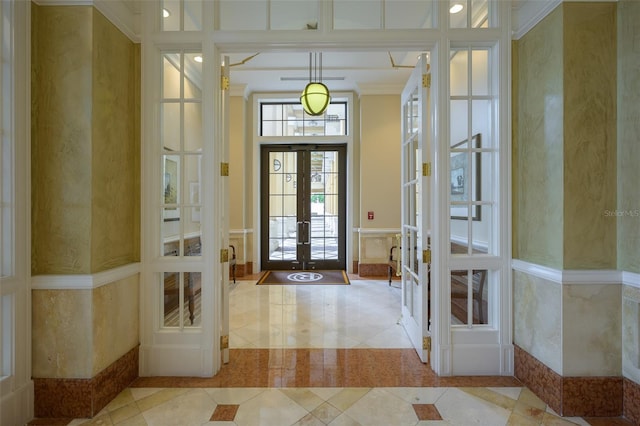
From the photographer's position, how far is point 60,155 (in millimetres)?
2004

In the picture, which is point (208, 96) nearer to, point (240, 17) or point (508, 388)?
point (240, 17)

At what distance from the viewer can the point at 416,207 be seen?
293 centimetres

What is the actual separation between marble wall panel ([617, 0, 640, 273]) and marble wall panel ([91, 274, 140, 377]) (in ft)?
11.0

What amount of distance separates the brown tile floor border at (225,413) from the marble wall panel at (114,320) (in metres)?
0.82

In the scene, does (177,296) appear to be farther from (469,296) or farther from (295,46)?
(469,296)

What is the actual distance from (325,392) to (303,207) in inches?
175

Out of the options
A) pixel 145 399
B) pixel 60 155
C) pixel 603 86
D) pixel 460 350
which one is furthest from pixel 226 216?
pixel 603 86

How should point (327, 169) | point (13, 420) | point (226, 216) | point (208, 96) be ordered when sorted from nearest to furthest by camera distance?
1. point (13, 420)
2. point (208, 96)
3. point (226, 216)
4. point (327, 169)

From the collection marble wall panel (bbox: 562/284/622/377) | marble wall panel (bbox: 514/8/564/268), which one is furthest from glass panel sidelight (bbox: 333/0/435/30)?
marble wall panel (bbox: 562/284/622/377)

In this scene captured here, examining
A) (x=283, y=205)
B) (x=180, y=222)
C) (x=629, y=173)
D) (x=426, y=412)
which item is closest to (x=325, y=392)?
(x=426, y=412)

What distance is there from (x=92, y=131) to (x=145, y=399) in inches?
72.9

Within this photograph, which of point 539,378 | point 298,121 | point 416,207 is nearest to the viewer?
point 539,378

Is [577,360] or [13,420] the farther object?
[577,360]

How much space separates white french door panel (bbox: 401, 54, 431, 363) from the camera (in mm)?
2625
